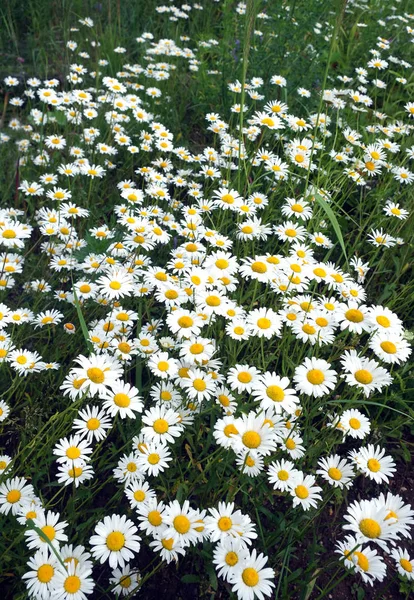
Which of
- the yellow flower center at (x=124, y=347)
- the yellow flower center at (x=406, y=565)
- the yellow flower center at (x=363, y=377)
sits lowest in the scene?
the yellow flower center at (x=406, y=565)

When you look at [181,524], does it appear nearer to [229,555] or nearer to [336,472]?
[229,555]

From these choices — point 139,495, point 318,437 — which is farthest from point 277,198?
point 139,495

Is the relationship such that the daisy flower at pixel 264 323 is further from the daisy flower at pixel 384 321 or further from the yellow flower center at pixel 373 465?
the yellow flower center at pixel 373 465

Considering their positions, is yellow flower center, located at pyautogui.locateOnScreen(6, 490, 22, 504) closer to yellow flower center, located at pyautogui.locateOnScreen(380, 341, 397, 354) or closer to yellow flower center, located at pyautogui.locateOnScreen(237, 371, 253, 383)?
yellow flower center, located at pyautogui.locateOnScreen(237, 371, 253, 383)

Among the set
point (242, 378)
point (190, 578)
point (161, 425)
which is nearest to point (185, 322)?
point (242, 378)

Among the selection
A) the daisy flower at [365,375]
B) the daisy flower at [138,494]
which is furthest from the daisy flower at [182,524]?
the daisy flower at [365,375]

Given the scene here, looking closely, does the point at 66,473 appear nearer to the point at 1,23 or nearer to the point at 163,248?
the point at 163,248

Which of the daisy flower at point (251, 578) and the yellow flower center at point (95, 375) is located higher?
the yellow flower center at point (95, 375)
